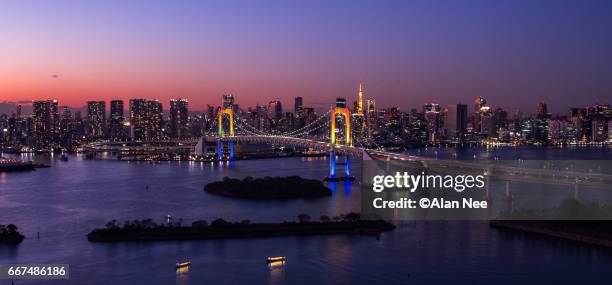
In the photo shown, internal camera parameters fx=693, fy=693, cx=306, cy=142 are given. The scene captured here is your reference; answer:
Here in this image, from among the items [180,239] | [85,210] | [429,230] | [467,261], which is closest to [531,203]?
[429,230]

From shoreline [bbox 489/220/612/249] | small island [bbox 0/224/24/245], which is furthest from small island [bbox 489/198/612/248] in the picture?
small island [bbox 0/224/24/245]

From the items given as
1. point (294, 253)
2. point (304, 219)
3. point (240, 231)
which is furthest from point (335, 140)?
point (294, 253)

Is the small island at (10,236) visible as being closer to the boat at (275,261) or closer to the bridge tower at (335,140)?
the boat at (275,261)

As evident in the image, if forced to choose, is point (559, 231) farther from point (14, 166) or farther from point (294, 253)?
point (14, 166)

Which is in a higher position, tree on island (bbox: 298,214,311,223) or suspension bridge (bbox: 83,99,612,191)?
suspension bridge (bbox: 83,99,612,191)

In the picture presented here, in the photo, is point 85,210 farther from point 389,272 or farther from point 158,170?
point 158,170

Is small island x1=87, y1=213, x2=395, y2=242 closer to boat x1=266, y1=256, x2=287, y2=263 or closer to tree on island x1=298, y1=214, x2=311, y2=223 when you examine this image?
tree on island x1=298, y1=214, x2=311, y2=223
